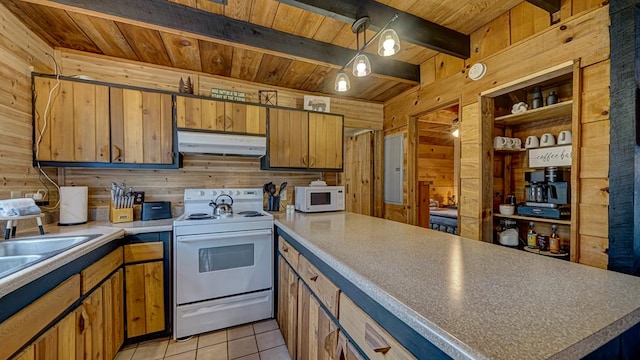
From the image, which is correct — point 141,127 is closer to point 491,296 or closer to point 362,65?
point 362,65

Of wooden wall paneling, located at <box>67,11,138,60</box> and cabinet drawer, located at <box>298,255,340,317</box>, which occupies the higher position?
wooden wall paneling, located at <box>67,11,138,60</box>

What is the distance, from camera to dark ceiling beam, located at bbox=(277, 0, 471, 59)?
147cm

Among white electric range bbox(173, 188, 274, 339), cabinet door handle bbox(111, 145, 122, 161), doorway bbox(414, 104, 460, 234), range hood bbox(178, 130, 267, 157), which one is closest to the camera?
white electric range bbox(173, 188, 274, 339)

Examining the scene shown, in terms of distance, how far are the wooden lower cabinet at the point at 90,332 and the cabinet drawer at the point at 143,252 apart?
11 cm

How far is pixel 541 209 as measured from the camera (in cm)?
187

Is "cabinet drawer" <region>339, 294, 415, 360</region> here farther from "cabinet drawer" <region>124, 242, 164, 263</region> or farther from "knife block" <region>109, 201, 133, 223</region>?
"knife block" <region>109, 201, 133, 223</region>

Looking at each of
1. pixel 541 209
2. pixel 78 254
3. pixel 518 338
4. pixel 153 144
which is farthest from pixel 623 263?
pixel 153 144

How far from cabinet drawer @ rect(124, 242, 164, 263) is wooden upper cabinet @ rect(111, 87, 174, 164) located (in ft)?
2.31

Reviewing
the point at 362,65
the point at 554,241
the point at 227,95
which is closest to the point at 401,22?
the point at 362,65

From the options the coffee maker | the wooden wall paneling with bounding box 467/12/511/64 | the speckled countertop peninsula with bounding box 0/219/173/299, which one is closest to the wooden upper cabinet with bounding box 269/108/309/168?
the speckled countertop peninsula with bounding box 0/219/173/299

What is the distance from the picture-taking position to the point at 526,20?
Answer: 1693 millimetres

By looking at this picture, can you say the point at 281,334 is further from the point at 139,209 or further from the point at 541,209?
the point at 541,209

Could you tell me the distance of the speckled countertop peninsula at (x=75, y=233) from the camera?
93 centimetres

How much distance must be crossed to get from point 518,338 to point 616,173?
135 centimetres
